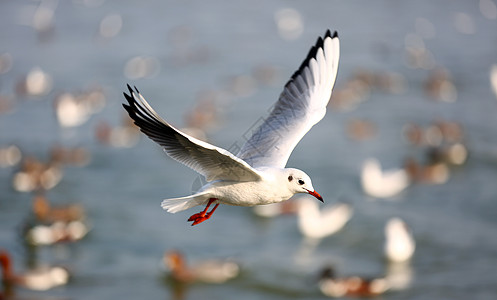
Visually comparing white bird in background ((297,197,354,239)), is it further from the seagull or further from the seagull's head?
the seagull's head

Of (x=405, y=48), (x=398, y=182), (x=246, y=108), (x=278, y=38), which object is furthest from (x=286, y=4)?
(x=398, y=182)

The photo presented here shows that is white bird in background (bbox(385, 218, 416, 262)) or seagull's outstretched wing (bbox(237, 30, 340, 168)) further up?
white bird in background (bbox(385, 218, 416, 262))

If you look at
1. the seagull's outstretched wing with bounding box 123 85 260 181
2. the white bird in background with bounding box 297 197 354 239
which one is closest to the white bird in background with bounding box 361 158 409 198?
the white bird in background with bounding box 297 197 354 239

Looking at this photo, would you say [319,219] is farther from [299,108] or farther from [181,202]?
[181,202]

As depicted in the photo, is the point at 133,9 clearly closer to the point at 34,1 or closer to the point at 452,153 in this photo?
the point at 34,1

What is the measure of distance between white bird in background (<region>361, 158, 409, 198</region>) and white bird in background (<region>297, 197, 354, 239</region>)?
179 centimetres

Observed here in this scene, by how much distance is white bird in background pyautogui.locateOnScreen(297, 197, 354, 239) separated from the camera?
1772cm

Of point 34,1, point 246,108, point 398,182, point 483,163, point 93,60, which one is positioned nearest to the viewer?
point 398,182

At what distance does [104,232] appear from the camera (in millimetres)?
17922

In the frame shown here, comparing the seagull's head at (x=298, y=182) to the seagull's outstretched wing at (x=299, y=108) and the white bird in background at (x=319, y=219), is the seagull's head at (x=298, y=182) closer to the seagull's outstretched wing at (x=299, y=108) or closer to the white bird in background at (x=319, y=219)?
the seagull's outstretched wing at (x=299, y=108)

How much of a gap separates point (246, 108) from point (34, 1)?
57.4ft

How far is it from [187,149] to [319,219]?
11042 millimetres

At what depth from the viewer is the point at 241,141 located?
2183 centimetres

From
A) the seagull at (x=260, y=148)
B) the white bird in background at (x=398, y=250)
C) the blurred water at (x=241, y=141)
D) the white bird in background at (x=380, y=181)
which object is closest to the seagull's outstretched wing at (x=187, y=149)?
the seagull at (x=260, y=148)
